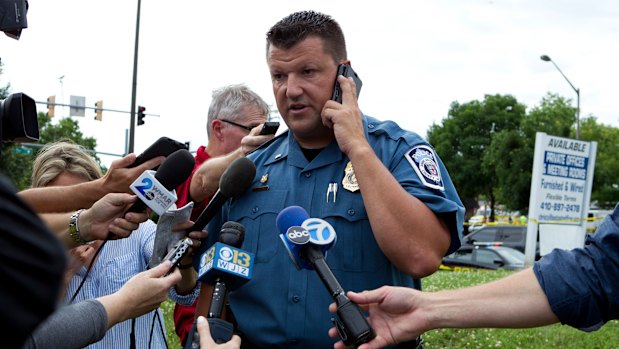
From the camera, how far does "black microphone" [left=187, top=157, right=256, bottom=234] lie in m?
2.63

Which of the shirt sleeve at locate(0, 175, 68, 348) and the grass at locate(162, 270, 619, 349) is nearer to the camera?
the shirt sleeve at locate(0, 175, 68, 348)

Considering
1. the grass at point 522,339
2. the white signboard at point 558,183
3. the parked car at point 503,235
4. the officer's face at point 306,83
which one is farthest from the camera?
the parked car at point 503,235

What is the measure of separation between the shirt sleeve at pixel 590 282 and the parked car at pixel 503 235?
19.2 m

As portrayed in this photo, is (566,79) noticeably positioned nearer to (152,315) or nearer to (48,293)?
(152,315)

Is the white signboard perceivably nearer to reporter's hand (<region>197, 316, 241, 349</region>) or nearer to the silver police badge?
the silver police badge

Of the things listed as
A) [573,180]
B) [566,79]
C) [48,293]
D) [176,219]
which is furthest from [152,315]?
[566,79]

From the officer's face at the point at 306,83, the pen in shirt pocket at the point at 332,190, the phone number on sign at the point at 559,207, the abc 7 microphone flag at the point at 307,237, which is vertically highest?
the officer's face at the point at 306,83

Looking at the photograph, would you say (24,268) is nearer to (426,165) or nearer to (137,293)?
(137,293)

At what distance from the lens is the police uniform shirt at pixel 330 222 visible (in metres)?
2.58

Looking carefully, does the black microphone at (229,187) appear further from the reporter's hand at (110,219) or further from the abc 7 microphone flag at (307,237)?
the abc 7 microphone flag at (307,237)

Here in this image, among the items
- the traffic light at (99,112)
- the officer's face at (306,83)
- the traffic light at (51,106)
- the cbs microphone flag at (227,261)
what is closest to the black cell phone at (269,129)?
the officer's face at (306,83)

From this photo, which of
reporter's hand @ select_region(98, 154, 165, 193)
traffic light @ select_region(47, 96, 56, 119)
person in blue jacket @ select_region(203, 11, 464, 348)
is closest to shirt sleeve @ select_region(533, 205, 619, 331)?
person in blue jacket @ select_region(203, 11, 464, 348)

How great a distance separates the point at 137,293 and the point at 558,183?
44.8 feet

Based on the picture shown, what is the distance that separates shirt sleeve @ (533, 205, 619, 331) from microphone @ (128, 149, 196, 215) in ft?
4.68
